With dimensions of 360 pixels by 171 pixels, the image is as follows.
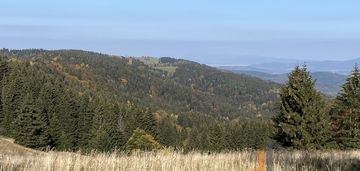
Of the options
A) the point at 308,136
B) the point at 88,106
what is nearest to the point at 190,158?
the point at 308,136

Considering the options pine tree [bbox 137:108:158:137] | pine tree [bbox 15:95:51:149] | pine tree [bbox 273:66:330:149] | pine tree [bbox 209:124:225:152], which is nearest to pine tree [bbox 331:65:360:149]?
pine tree [bbox 273:66:330:149]

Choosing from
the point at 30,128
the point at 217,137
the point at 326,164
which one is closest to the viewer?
the point at 326,164

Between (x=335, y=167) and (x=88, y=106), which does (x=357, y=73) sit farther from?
(x=88, y=106)

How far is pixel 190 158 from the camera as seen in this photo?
8.22 meters

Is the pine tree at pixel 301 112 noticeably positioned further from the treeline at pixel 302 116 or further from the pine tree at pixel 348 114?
the pine tree at pixel 348 114

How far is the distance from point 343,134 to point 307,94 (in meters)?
7.95

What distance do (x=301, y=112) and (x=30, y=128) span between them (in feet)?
157

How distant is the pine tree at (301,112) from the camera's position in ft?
127

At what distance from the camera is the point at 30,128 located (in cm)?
7512

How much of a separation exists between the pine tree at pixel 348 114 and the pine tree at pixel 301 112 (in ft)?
14.7

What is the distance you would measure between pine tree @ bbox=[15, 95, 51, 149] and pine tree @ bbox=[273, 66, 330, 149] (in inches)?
1769

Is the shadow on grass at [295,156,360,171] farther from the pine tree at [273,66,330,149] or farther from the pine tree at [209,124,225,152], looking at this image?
the pine tree at [209,124,225,152]

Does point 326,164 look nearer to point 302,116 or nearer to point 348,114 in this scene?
point 302,116

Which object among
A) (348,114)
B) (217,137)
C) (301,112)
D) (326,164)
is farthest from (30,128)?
(326,164)
